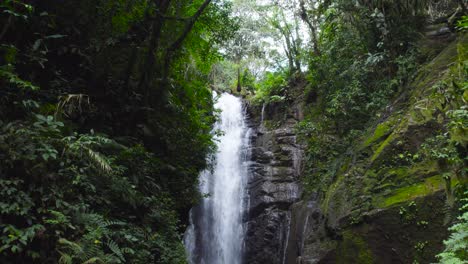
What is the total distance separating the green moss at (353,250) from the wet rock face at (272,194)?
3717 millimetres

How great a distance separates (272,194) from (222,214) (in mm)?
2300

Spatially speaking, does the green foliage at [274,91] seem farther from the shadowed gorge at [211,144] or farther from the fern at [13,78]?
the fern at [13,78]

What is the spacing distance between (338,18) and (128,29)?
24.1 ft

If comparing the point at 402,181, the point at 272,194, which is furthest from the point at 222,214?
the point at 402,181

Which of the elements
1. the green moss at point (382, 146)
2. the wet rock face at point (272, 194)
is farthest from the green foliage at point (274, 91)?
the green moss at point (382, 146)

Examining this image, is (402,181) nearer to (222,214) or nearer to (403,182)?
(403,182)

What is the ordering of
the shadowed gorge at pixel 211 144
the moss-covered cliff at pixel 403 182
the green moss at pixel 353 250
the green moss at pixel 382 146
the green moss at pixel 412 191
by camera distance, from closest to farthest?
1. the shadowed gorge at pixel 211 144
2. the moss-covered cliff at pixel 403 182
3. the green moss at pixel 412 191
4. the green moss at pixel 353 250
5. the green moss at pixel 382 146

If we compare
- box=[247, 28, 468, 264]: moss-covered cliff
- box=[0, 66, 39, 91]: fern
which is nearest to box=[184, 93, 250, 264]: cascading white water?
box=[247, 28, 468, 264]: moss-covered cliff

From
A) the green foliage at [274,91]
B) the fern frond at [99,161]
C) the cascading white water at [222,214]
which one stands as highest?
the green foliage at [274,91]

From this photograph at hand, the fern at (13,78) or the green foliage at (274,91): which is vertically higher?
the green foliage at (274,91)

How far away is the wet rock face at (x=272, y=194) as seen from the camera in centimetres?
1080

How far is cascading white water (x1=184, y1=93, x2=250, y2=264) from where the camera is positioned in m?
11.9

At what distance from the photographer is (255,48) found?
20000mm

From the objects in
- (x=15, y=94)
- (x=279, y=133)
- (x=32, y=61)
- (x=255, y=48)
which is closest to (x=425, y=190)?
(x=15, y=94)
